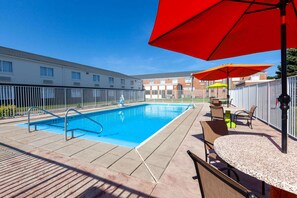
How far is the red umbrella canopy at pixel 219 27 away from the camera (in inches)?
69.6

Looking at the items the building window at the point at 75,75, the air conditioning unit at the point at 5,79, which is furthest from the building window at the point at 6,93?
the building window at the point at 75,75

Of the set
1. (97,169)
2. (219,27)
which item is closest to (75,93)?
(97,169)

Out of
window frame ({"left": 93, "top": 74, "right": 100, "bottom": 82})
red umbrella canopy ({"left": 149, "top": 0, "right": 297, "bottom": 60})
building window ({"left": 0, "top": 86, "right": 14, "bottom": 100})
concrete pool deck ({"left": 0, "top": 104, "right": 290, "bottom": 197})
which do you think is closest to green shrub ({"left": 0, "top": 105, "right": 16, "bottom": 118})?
building window ({"left": 0, "top": 86, "right": 14, "bottom": 100})

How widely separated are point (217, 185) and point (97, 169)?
2.41m

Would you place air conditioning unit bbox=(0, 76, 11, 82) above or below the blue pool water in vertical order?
above

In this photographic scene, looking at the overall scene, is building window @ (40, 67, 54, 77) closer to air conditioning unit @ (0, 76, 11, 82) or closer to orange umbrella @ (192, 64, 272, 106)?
air conditioning unit @ (0, 76, 11, 82)

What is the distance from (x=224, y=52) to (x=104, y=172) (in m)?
3.44

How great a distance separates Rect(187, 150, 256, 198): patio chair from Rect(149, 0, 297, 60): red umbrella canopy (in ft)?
5.36

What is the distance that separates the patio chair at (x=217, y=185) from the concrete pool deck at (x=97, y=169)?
3.50ft

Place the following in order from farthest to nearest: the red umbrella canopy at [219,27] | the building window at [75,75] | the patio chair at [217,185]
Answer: the building window at [75,75], the red umbrella canopy at [219,27], the patio chair at [217,185]

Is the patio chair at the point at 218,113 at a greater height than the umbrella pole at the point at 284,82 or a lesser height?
lesser

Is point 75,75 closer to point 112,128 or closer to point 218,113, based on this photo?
point 112,128

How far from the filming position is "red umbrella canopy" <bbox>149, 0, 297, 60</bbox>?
177 centimetres

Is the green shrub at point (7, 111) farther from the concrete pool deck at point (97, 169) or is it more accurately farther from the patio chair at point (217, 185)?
the patio chair at point (217, 185)
